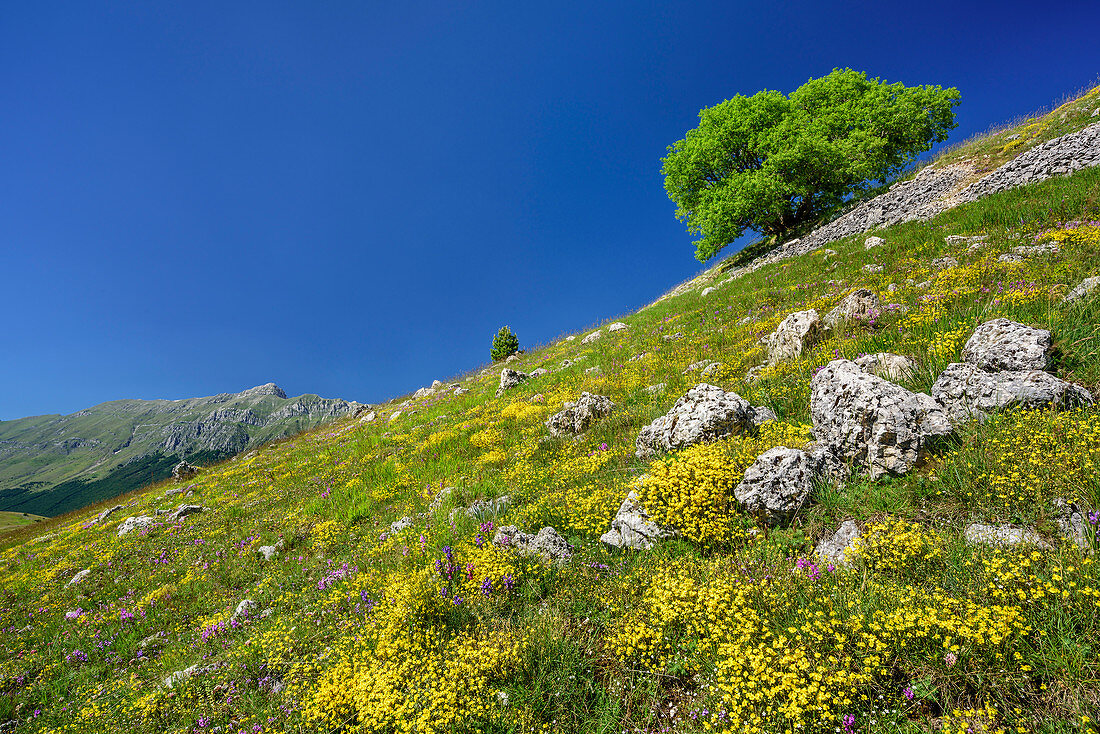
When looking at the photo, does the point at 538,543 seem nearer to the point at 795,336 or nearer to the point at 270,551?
the point at 270,551

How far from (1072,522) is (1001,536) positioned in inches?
18.0

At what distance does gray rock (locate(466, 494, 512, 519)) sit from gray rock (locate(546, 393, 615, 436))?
2694mm

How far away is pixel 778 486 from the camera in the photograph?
447cm

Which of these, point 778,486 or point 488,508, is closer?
point 778,486

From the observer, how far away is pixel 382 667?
3.80m

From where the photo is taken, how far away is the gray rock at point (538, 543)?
4.92 metres

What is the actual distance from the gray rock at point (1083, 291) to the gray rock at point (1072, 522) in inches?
177

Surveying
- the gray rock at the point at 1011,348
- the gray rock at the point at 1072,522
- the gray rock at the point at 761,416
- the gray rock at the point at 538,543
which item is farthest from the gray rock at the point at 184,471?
the gray rock at the point at 1011,348

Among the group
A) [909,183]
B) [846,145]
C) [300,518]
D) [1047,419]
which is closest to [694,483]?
[1047,419]

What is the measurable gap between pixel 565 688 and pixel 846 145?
111 ft

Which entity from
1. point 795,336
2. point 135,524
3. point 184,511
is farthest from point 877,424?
point 135,524

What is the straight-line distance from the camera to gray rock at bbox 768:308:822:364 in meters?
8.07

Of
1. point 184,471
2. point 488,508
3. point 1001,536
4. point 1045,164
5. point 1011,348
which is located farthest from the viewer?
point 184,471

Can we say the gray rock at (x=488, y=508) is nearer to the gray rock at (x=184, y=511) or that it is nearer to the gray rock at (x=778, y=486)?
the gray rock at (x=778, y=486)
